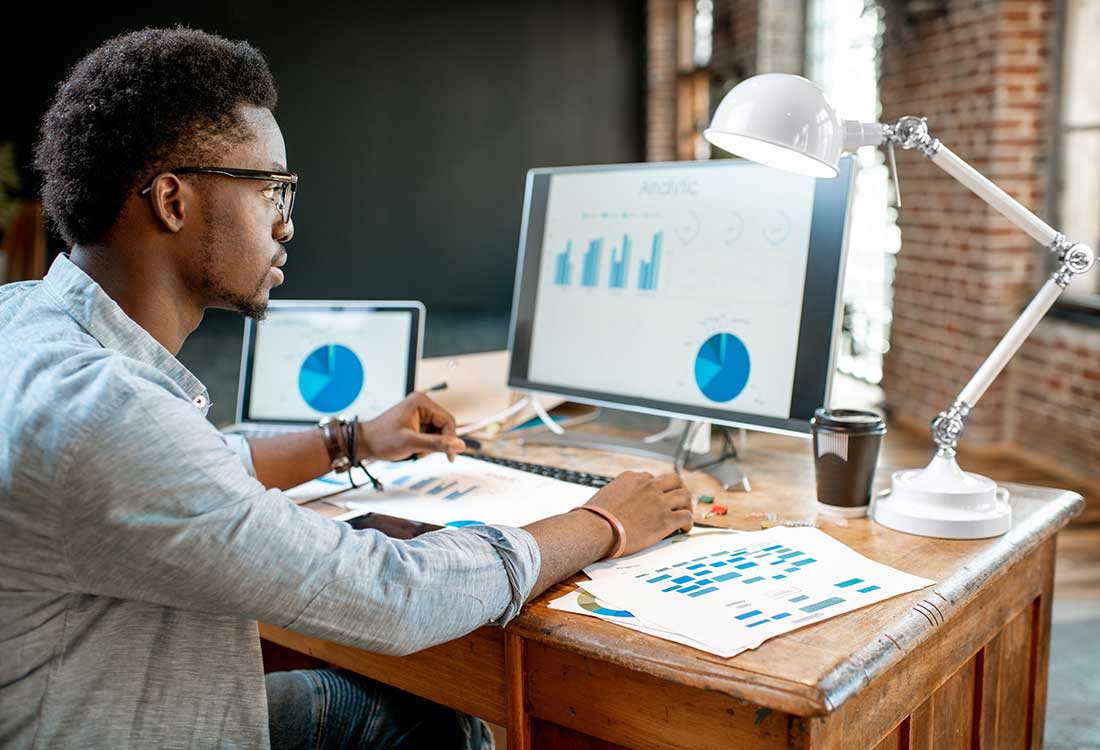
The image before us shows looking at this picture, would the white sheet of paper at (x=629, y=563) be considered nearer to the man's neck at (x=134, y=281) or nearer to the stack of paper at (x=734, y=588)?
the stack of paper at (x=734, y=588)

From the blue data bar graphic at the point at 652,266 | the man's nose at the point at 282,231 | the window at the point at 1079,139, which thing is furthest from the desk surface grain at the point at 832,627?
the window at the point at 1079,139

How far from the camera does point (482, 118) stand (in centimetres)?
884

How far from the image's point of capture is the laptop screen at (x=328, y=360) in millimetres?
1814

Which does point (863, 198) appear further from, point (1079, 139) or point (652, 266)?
point (652, 266)

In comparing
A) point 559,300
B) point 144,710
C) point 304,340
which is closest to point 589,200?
point 559,300

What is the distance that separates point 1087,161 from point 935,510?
3310 millimetres

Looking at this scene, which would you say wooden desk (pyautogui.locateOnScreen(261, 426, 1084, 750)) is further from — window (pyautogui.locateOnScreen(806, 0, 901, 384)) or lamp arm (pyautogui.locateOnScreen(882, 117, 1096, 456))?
window (pyautogui.locateOnScreen(806, 0, 901, 384))

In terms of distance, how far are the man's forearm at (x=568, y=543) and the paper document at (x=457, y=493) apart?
0.16 m

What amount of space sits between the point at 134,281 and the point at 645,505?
594mm

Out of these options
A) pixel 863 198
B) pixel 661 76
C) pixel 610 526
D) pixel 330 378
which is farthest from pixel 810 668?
pixel 661 76

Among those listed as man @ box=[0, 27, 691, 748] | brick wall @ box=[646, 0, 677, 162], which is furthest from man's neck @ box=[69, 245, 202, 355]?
brick wall @ box=[646, 0, 677, 162]

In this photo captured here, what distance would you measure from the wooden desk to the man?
0.34 ft

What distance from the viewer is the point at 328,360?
6.01ft

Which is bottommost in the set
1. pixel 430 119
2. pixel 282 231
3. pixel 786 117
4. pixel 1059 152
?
pixel 282 231
